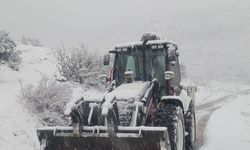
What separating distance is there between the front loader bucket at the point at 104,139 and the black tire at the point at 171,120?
2.57 ft

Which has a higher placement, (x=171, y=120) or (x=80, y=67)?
(x=80, y=67)

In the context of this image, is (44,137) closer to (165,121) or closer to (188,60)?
(165,121)

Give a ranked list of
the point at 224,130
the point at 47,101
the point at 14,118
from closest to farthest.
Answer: the point at 14,118 < the point at 47,101 < the point at 224,130

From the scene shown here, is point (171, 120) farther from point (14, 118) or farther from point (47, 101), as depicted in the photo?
point (47, 101)

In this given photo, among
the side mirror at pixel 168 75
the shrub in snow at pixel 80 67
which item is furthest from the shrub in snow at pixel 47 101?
the shrub in snow at pixel 80 67

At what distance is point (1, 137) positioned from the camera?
8094mm

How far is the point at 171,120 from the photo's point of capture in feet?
23.3

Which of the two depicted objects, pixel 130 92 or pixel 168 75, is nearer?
pixel 130 92

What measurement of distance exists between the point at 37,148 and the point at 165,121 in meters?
3.10

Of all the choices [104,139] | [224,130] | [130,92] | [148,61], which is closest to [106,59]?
[148,61]

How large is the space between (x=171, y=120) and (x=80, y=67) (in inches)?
356

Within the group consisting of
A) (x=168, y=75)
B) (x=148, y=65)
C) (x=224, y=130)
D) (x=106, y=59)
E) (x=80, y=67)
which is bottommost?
(x=224, y=130)

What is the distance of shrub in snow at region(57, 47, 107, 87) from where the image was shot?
50.4 feet

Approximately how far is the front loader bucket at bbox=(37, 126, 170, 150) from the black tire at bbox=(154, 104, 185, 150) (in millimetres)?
784
